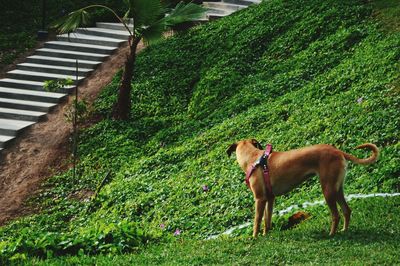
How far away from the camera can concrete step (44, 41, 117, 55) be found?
22438mm

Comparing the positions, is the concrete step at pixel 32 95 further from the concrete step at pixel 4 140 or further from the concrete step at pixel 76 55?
the concrete step at pixel 76 55

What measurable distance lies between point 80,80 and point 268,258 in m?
13.6

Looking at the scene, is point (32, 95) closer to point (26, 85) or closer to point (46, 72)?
point (26, 85)

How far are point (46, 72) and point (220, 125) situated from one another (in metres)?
7.36

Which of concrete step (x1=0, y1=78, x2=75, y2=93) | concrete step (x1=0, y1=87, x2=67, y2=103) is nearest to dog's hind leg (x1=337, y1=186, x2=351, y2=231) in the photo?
concrete step (x1=0, y1=87, x2=67, y2=103)

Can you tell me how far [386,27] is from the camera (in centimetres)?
1731

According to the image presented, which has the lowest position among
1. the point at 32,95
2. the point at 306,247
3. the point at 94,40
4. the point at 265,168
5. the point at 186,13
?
the point at 32,95

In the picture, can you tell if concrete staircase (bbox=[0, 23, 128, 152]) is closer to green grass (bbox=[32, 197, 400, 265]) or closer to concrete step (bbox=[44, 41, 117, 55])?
concrete step (bbox=[44, 41, 117, 55])

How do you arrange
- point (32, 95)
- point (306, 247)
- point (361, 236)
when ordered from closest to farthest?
point (306, 247), point (361, 236), point (32, 95)

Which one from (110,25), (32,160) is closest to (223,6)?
(110,25)

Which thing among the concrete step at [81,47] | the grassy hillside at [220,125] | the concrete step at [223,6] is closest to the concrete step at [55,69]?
the concrete step at [81,47]

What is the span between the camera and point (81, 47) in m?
22.6

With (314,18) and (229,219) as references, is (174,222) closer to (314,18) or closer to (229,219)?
(229,219)

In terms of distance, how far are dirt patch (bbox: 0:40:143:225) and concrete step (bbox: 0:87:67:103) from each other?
30 centimetres
